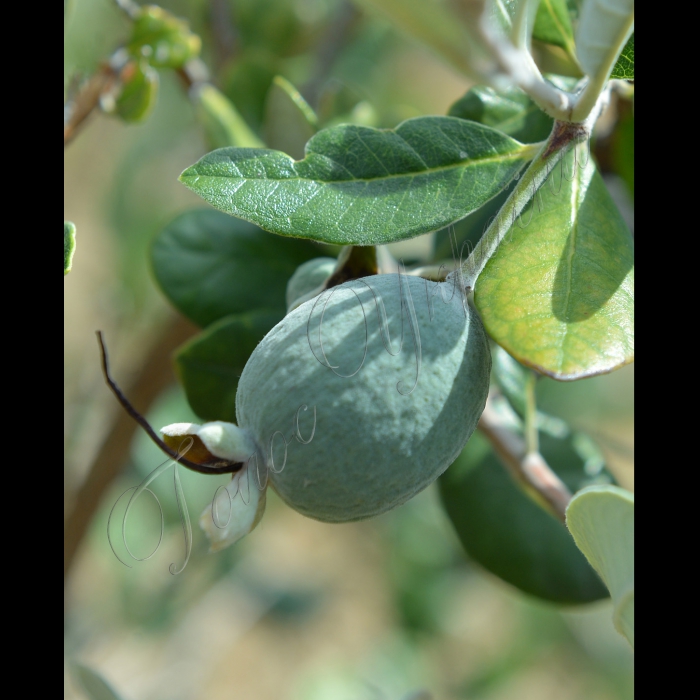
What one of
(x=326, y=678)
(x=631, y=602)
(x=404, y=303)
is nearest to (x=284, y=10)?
(x=404, y=303)

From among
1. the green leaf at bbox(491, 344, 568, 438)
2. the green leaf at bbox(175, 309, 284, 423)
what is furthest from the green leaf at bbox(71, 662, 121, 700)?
the green leaf at bbox(491, 344, 568, 438)

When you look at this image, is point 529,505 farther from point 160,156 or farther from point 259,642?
point 259,642

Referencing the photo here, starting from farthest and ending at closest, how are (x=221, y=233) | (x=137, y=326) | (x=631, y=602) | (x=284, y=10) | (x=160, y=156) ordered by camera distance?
1. (x=160, y=156)
2. (x=137, y=326)
3. (x=284, y=10)
4. (x=221, y=233)
5. (x=631, y=602)

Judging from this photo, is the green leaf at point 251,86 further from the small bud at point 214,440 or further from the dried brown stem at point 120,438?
the small bud at point 214,440

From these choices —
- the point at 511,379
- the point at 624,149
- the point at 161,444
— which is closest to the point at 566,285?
the point at 161,444

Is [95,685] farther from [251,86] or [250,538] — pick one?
[250,538]

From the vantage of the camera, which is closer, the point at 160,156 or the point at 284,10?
the point at 284,10
